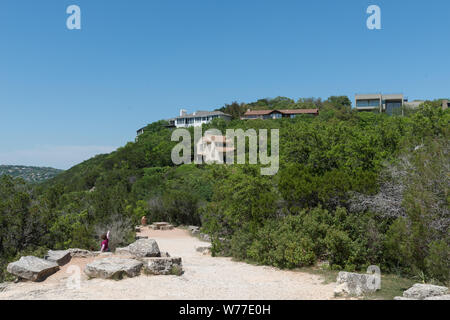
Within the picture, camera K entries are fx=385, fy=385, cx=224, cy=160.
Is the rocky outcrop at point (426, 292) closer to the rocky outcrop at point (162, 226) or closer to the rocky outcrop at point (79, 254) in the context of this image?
the rocky outcrop at point (79, 254)

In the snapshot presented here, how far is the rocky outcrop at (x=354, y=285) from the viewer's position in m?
8.66

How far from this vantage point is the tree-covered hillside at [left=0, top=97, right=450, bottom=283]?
10.2 m

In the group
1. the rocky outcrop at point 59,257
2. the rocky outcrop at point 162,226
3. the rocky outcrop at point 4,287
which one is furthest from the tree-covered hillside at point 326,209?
the rocky outcrop at point 162,226

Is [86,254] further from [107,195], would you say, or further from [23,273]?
[107,195]

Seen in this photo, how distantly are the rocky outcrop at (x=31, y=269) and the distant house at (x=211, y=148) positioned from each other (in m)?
48.2

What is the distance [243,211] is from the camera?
16.0 metres

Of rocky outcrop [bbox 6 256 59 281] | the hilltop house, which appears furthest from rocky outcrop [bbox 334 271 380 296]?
the hilltop house

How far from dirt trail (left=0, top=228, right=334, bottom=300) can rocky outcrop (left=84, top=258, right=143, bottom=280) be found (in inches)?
7.5

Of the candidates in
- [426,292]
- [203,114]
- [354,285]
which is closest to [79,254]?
[354,285]

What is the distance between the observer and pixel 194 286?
31.5ft

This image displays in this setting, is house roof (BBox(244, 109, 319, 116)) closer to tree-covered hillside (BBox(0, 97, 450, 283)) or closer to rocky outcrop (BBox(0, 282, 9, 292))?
tree-covered hillside (BBox(0, 97, 450, 283))

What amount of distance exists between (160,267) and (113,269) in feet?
4.49

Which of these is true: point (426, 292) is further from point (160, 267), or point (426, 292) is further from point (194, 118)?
point (194, 118)
